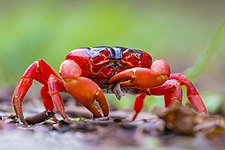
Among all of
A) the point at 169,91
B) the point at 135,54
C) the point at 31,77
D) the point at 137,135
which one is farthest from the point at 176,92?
the point at 137,135

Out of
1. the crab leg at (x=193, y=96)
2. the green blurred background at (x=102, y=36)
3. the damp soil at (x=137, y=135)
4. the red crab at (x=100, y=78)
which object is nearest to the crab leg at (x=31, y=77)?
the red crab at (x=100, y=78)

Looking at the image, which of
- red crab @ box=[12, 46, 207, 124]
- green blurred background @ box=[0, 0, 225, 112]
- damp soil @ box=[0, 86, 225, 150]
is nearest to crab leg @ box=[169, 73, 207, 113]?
red crab @ box=[12, 46, 207, 124]

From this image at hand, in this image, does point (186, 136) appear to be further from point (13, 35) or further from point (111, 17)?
point (111, 17)

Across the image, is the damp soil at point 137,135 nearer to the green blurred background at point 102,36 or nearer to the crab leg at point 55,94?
the crab leg at point 55,94

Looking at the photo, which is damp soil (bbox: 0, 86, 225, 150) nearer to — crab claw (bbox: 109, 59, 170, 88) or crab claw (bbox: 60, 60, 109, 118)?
crab claw (bbox: 60, 60, 109, 118)

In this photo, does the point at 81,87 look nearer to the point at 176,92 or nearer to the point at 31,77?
the point at 31,77
